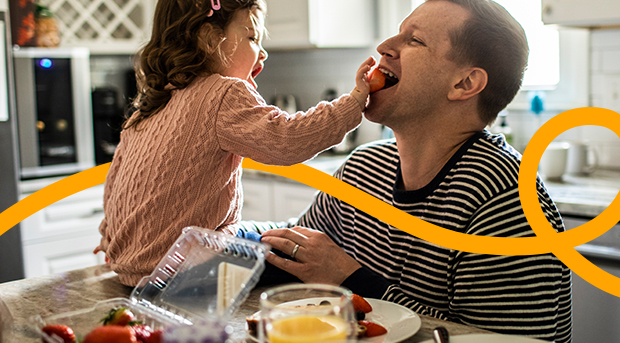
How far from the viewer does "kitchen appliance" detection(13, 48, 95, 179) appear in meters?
2.92

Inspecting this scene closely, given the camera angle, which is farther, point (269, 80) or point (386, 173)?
point (269, 80)

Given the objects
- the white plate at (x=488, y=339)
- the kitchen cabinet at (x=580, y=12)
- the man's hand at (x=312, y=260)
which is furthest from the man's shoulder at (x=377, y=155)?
the kitchen cabinet at (x=580, y=12)

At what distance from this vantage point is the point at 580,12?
7.22 feet

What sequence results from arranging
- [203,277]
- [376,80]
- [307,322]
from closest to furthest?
[307,322]
[203,277]
[376,80]

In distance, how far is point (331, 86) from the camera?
12.1 ft

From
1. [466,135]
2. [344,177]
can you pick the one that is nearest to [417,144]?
[466,135]

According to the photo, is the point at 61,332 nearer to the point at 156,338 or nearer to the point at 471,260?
the point at 156,338

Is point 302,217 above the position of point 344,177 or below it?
below

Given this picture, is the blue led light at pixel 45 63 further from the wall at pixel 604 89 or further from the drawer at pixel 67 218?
the wall at pixel 604 89

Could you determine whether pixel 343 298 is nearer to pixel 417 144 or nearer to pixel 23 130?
pixel 417 144

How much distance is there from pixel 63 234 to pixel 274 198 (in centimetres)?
112

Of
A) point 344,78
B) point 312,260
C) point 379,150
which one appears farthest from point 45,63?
point 312,260

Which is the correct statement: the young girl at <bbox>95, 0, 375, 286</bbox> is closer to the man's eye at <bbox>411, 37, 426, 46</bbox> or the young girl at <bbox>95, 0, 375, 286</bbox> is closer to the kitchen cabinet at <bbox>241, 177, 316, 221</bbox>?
the man's eye at <bbox>411, 37, 426, 46</bbox>

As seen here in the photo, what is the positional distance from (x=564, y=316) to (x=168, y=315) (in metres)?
0.78
